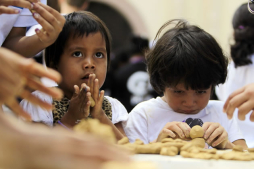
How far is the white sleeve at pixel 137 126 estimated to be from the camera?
2395mm

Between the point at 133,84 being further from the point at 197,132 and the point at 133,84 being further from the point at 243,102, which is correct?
the point at 243,102

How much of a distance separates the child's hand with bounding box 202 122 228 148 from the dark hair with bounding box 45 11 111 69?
864 mm

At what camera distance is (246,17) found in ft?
11.5

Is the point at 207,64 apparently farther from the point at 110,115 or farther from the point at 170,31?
the point at 110,115

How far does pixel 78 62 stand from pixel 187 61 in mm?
674

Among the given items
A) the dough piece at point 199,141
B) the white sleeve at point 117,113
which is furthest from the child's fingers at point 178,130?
the white sleeve at point 117,113

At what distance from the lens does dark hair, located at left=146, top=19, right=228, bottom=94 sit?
2303 millimetres

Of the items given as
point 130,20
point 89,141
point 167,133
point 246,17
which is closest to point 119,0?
point 130,20

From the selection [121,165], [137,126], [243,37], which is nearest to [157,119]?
[137,126]

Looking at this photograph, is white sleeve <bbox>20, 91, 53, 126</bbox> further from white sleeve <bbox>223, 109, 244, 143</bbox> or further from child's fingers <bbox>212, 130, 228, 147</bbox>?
white sleeve <bbox>223, 109, 244, 143</bbox>

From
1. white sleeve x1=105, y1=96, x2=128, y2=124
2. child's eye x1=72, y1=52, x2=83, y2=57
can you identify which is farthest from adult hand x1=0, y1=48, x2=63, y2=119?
white sleeve x1=105, y1=96, x2=128, y2=124

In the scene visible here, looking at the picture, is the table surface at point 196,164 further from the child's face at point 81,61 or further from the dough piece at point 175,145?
the child's face at point 81,61

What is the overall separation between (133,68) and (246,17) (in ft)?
6.48

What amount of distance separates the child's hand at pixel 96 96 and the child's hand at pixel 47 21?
1.00 ft
